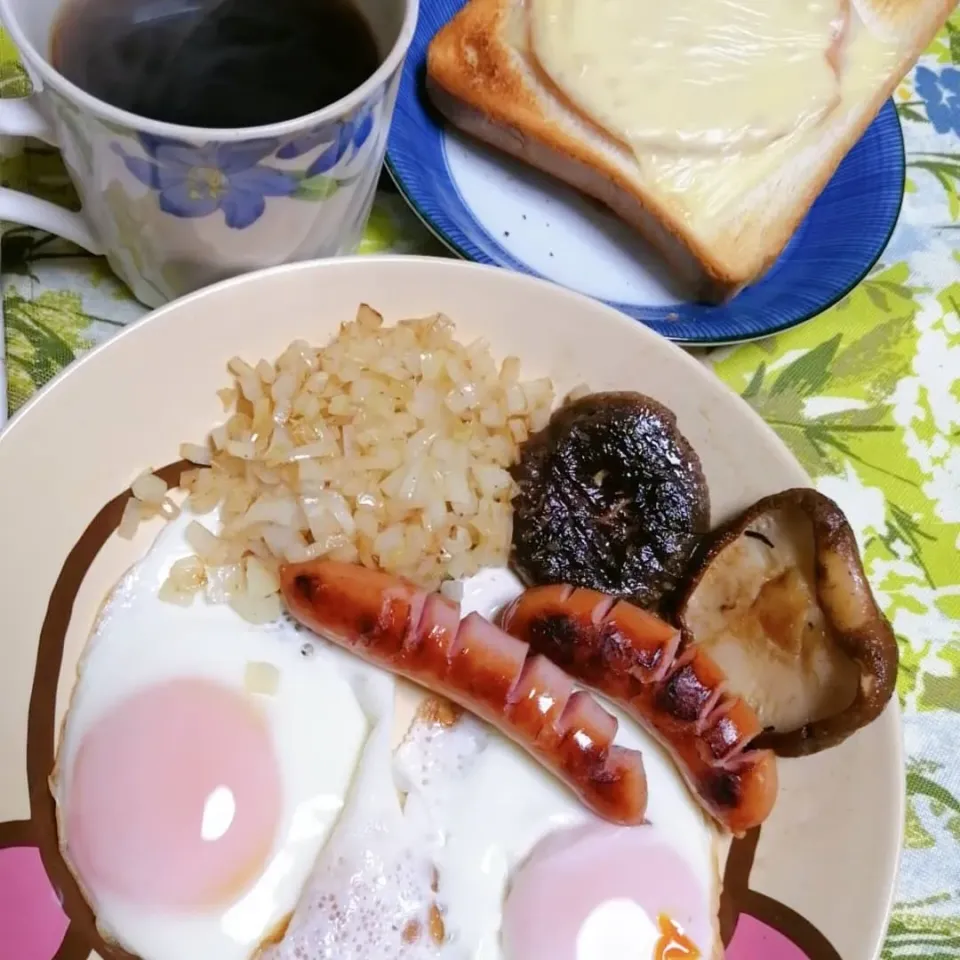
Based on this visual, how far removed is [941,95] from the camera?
1.53 metres

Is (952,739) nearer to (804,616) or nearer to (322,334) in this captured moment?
(804,616)

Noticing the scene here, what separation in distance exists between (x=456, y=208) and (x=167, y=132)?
0.47 m

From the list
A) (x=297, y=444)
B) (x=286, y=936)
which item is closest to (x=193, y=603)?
(x=297, y=444)

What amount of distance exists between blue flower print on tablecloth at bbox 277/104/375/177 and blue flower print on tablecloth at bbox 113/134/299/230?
0.8 inches

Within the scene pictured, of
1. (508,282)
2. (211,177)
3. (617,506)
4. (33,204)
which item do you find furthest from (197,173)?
(617,506)

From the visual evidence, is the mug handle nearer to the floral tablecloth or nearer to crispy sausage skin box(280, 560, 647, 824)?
the floral tablecloth

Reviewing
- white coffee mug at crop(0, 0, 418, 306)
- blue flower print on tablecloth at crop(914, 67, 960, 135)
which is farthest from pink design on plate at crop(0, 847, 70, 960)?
blue flower print on tablecloth at crop(914, 67, 960, 135)

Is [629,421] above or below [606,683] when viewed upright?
above

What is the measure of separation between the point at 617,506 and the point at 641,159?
475 mm

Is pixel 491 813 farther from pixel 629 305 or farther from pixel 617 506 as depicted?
pixel 629 305

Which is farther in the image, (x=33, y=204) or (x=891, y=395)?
(x=891, y=395)

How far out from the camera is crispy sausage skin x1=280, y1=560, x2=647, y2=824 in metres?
0.91

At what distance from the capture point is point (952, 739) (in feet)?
3.63

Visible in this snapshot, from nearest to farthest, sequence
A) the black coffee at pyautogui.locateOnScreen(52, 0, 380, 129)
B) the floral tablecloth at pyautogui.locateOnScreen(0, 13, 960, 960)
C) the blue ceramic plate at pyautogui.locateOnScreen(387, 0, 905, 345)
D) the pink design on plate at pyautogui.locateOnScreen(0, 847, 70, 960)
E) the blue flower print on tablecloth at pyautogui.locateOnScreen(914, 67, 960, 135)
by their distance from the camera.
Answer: the pink design on plate at pyautogui.locateOnScreen(0, 847, 70, 960)
the black coffee at pyautogui.locateOnScreen(52, 0, 380, 129)
the floral tablecloth at pyautogui.locateOnScreen(0, 13, 960, 960)
the blue ceramic plate at pyautogui.locateOnScreen(387, 0, 905, 345)
the blue flower print on tablecloth at pyautogui.locateOnScreen(914, 67, 960, 135)
